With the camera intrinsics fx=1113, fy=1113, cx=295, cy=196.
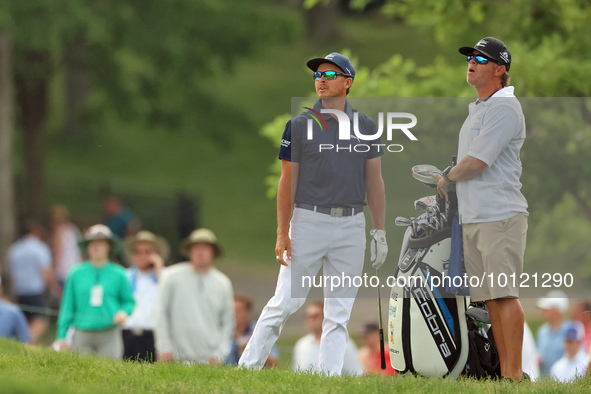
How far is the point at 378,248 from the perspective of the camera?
7.29m

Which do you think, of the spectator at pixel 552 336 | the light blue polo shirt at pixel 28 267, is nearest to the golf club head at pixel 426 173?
the spectator at pixel 552 336

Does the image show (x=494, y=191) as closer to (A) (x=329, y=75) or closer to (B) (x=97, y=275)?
(A) (x=329, y=75)

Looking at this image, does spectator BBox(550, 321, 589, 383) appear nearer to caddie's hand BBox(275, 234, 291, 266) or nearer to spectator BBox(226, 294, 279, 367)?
spectator BBox(226, 294, 279, 367)

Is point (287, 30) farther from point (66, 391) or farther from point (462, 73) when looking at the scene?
point (66, 391)

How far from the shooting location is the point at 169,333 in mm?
10680

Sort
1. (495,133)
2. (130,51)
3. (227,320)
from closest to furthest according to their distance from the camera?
(495,133) < (227,320) < (130,51)

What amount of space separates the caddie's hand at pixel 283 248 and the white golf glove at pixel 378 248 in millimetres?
545

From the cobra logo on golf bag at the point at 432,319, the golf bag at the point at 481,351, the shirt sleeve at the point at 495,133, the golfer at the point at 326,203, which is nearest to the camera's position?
the shirt sleeve at the point at 495,133

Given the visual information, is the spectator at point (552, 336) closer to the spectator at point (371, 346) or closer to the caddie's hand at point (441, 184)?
the spectator at point (371, 346)

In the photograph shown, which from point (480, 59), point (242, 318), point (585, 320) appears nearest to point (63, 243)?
point (242, 318)

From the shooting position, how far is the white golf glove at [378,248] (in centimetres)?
730

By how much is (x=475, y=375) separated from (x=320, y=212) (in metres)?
1.55

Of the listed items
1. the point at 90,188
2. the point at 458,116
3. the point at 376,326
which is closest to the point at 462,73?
the point at 376,326

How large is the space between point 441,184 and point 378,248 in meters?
0.59
